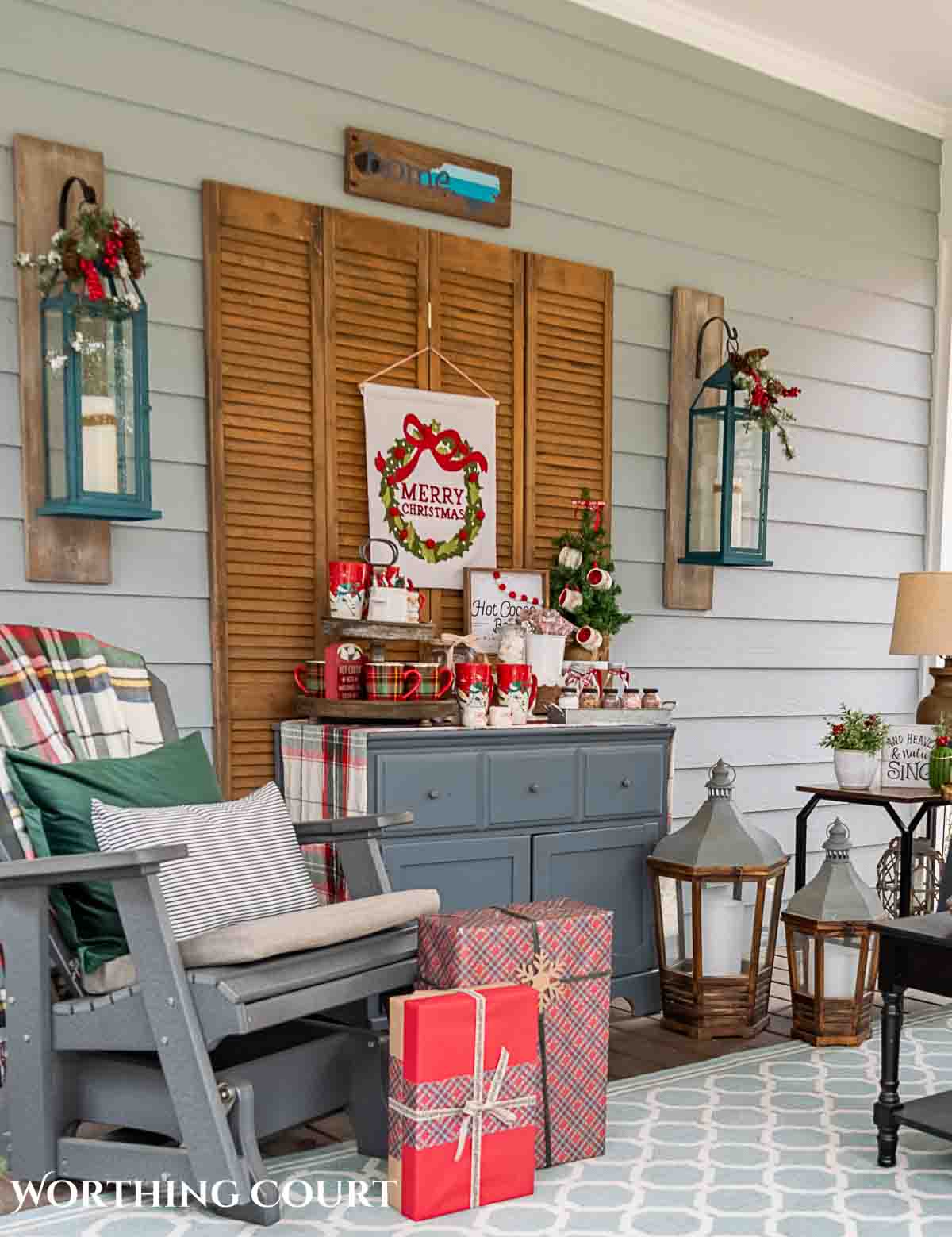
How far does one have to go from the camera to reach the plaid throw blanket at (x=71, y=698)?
278 cm

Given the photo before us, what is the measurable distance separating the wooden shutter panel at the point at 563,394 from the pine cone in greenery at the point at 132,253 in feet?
4.57

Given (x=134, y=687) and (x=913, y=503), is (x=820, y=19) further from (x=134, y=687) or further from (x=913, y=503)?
(x=134, y=687)

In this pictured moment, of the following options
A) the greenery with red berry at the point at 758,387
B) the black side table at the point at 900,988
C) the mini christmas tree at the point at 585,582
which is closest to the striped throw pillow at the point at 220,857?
the black side table at the point at 900,988

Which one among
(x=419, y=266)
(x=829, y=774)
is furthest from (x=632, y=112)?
(x=829, y=774)

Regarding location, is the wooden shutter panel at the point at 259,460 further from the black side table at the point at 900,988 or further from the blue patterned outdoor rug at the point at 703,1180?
the black side table at the point at 900,988

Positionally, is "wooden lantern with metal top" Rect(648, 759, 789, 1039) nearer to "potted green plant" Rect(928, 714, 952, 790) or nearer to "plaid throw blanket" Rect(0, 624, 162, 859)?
"potted green plant" Rect(928, 714, 952, 790)

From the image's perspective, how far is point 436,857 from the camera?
3.35 metres

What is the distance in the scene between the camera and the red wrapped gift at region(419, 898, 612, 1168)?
257 cm

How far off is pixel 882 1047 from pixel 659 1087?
654 mm

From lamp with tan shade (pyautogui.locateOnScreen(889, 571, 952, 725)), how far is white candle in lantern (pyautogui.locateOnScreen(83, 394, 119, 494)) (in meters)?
2.63

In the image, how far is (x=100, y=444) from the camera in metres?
3.09

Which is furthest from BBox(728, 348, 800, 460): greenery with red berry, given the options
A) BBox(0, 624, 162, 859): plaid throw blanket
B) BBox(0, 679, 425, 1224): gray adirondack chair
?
BBox(0, 679, 425, 1224): gray adirondack chair

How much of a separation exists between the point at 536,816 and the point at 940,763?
4.34 feet

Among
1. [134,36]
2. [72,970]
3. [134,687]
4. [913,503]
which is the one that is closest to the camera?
[72,970]
